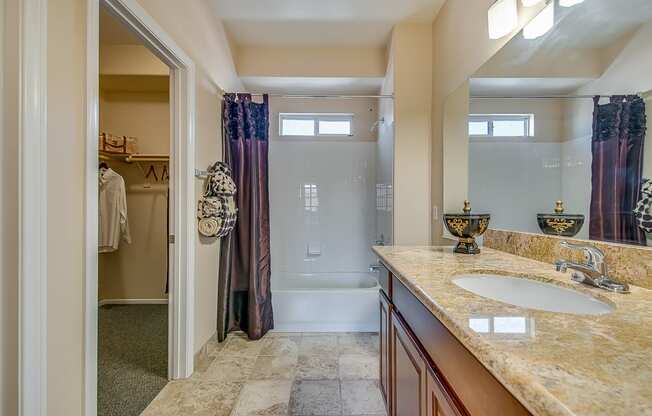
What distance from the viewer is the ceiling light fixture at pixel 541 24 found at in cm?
122

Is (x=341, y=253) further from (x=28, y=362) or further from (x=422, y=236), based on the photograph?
(x=28, y=362)

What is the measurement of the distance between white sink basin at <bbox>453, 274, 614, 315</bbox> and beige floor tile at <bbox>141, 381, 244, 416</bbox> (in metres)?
1.47

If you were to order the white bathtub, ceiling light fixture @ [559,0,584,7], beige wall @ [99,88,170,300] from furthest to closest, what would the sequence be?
1. beige wall @ [99,88,170,300]
2. the white bathtub
3. ceiling light fixture @ [559,0,584,7]

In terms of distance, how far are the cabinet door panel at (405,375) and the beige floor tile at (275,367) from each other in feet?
2.98

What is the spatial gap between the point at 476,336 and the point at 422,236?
6.61ft

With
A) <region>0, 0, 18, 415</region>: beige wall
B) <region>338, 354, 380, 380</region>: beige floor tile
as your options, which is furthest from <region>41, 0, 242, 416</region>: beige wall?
<region>338, 354, 380, 380</region>: beige floor tile

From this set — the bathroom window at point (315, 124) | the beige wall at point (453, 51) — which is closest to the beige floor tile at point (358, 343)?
the beige wall at point (453, 51)

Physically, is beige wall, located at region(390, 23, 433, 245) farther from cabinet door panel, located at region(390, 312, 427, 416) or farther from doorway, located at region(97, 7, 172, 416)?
doorway, located at region(97, 7, 172, 416)

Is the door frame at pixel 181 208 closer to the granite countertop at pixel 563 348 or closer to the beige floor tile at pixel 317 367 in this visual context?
the beige floor tile at pixel 317 367

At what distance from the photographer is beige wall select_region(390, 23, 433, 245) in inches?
97.3

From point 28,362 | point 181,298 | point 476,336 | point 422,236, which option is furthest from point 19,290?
point 422,236

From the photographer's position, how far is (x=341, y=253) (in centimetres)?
343

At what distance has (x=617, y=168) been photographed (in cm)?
97

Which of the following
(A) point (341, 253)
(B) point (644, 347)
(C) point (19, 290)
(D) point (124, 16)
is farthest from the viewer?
(A) point (341, 253)
